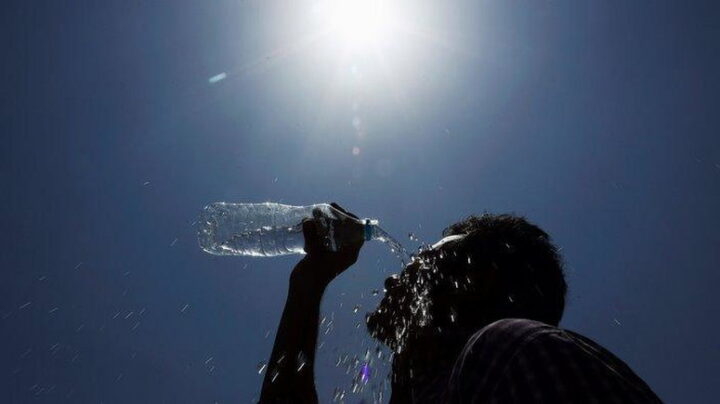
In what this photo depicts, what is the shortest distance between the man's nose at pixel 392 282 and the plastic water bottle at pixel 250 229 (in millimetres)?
3441

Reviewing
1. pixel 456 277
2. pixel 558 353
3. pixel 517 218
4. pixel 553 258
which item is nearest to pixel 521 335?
pixel 558 353

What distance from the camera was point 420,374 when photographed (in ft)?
6.61

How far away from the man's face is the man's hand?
22.8 inches

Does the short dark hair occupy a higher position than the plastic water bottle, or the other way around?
the short dark hair

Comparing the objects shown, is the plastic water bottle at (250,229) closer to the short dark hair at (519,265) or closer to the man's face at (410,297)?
the man's face at (410,297)

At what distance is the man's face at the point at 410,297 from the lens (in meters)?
2.44

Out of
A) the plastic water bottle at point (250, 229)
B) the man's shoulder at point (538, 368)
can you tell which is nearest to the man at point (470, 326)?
the man's shoulder at point (538, 368)

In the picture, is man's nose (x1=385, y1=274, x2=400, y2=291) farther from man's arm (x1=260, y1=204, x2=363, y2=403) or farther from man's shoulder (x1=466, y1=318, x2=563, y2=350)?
man's shoulder (x1=466, y1=318, x2=563, y2=350)

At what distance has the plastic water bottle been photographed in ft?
22.9

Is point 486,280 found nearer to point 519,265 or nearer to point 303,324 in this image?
point 519,265

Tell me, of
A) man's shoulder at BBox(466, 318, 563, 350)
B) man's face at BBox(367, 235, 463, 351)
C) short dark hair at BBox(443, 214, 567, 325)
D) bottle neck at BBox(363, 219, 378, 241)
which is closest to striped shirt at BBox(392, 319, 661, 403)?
man's shoulder at BBox(466, 318, 563, 350)

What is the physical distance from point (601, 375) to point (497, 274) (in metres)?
1.25

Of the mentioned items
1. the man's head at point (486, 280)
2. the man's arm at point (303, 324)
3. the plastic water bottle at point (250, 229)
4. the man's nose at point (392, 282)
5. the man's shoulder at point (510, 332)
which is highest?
the man's shoulder at point (510, 332)

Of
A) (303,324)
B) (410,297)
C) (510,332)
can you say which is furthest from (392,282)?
(510,332)
